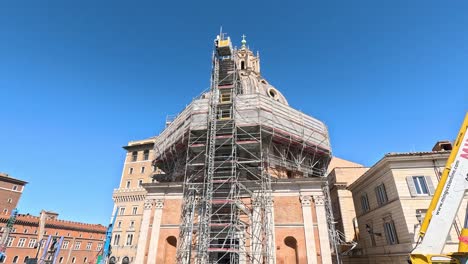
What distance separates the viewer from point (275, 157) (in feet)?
75.3

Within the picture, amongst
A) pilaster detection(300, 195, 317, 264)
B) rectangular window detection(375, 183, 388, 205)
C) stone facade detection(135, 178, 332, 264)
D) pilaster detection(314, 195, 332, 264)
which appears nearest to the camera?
pilaster detection(314, 195, 332, 264)

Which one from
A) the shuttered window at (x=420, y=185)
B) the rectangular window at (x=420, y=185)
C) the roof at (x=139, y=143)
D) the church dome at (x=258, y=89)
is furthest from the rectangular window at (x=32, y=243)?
the rectangular window at (x=420, y=185)

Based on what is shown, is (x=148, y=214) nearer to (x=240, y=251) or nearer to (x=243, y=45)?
(x=240, y=251)

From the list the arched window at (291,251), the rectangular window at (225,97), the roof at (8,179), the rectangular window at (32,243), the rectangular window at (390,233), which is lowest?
the arched window at (291,251)

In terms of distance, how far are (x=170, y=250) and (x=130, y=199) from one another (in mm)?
36577

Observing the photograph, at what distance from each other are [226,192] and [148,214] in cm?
653

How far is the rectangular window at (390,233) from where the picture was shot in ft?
69.6

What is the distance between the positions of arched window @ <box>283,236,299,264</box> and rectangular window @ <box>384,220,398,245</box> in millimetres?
8336

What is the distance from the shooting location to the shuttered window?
2055 centimetres

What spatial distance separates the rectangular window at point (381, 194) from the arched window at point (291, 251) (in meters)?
9.17

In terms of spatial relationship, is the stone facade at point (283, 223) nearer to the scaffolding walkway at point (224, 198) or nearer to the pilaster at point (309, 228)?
the pilaster at point (309, 228)

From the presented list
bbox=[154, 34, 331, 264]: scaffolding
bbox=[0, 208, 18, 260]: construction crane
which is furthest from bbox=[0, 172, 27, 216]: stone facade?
bbox=[154, 34, 331, 264]: scaffolding

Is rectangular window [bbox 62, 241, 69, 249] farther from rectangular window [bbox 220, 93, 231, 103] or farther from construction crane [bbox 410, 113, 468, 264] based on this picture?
construction crane [bbox 410, 113, 468, 264]

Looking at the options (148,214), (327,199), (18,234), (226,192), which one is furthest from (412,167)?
(18,234)
